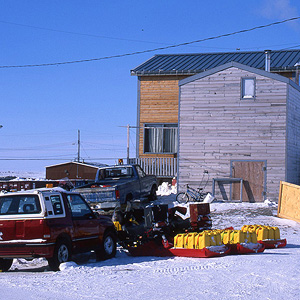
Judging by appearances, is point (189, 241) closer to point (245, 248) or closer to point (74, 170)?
point (245, 248)

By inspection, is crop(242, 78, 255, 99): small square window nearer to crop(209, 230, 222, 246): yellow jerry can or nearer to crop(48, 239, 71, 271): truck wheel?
crop(209, 230, 222, 246): yellow jerry can

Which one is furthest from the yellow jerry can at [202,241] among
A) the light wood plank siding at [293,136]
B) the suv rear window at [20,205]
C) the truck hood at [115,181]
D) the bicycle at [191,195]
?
the light wood plank siding at [293,136]

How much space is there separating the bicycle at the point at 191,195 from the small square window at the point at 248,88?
4.93 metres

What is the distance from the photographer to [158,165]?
110ft

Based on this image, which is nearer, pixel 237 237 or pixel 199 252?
pixel 199 252

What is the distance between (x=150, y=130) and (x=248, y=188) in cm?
957

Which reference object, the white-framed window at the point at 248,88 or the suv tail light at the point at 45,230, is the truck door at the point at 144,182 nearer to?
the white-framed window at the point at 248,88

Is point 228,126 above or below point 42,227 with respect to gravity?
above

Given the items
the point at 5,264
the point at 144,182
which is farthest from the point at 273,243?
the point at 144,182

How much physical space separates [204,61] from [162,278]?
2883 cm

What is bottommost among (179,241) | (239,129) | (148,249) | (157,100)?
(148,249)

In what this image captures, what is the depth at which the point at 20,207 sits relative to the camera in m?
12.0

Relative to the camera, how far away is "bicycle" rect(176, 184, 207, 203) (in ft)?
86.7

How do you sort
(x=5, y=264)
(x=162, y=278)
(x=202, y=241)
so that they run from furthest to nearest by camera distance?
(x=202, y=241)
(x=5, y=264)
(x=162, y=278)
